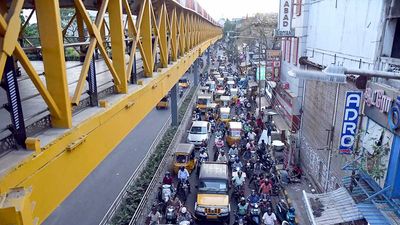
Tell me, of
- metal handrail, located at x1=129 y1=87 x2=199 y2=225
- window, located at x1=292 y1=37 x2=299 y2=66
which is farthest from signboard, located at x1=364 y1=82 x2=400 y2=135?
window, located at x1=292 y1=37 x2=299 y2=66

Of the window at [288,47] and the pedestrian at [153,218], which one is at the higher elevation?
the window at [288,47]

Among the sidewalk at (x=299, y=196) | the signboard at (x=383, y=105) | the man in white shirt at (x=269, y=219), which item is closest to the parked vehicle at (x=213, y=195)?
the man in white shirt at (x=269, y=219)

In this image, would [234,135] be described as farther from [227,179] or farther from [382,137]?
[382,137]

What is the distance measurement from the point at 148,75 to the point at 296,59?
12847 millimetres

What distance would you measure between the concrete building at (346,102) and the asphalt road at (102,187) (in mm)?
8194

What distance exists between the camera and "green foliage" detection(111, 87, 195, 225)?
32.8 ft

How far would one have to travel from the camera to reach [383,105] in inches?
327

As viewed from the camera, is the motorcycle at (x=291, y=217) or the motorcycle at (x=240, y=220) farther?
the motorcycle at (x=291, y=217)

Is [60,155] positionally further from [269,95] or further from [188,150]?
[269,95]

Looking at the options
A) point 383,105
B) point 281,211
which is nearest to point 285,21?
point 281,211

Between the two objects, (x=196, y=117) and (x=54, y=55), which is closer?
(x=54, y=55)

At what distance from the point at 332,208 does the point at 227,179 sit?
4.32m

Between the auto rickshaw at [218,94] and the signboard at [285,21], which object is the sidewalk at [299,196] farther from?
the auto rickshaw at [218,94]

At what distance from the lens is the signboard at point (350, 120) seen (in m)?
9.59
